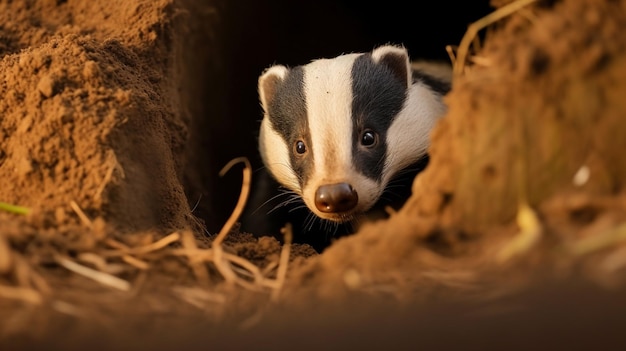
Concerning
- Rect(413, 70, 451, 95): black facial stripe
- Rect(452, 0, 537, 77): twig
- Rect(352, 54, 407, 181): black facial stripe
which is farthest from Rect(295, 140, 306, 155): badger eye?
Rect(452, 0, 537, 77): twig

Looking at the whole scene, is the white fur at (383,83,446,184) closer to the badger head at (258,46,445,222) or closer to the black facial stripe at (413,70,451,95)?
the badger head at (258,46,445,222)

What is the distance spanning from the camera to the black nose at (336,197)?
3.01 meters

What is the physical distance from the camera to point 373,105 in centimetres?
350

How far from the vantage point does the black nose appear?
301cm

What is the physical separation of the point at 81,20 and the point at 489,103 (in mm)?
2210

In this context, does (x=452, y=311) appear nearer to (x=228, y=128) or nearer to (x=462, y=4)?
→ (x=228, y=128)

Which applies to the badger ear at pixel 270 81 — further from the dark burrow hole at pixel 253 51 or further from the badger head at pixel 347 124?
the dark burrow hole at pixel 253 51

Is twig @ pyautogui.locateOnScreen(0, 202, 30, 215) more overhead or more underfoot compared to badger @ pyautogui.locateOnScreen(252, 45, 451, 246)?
more underfoot

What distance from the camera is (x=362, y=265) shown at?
5.90ft

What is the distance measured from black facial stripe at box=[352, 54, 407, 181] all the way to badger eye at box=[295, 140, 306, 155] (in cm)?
30

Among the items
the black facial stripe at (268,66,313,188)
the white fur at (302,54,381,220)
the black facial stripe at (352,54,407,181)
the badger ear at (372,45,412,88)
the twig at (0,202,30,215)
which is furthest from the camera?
the badger ear at (372,45,412,88)

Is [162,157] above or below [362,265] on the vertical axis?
above

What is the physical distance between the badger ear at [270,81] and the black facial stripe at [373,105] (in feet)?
1.40

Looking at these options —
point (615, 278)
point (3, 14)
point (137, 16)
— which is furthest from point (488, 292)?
point (3, 14)
